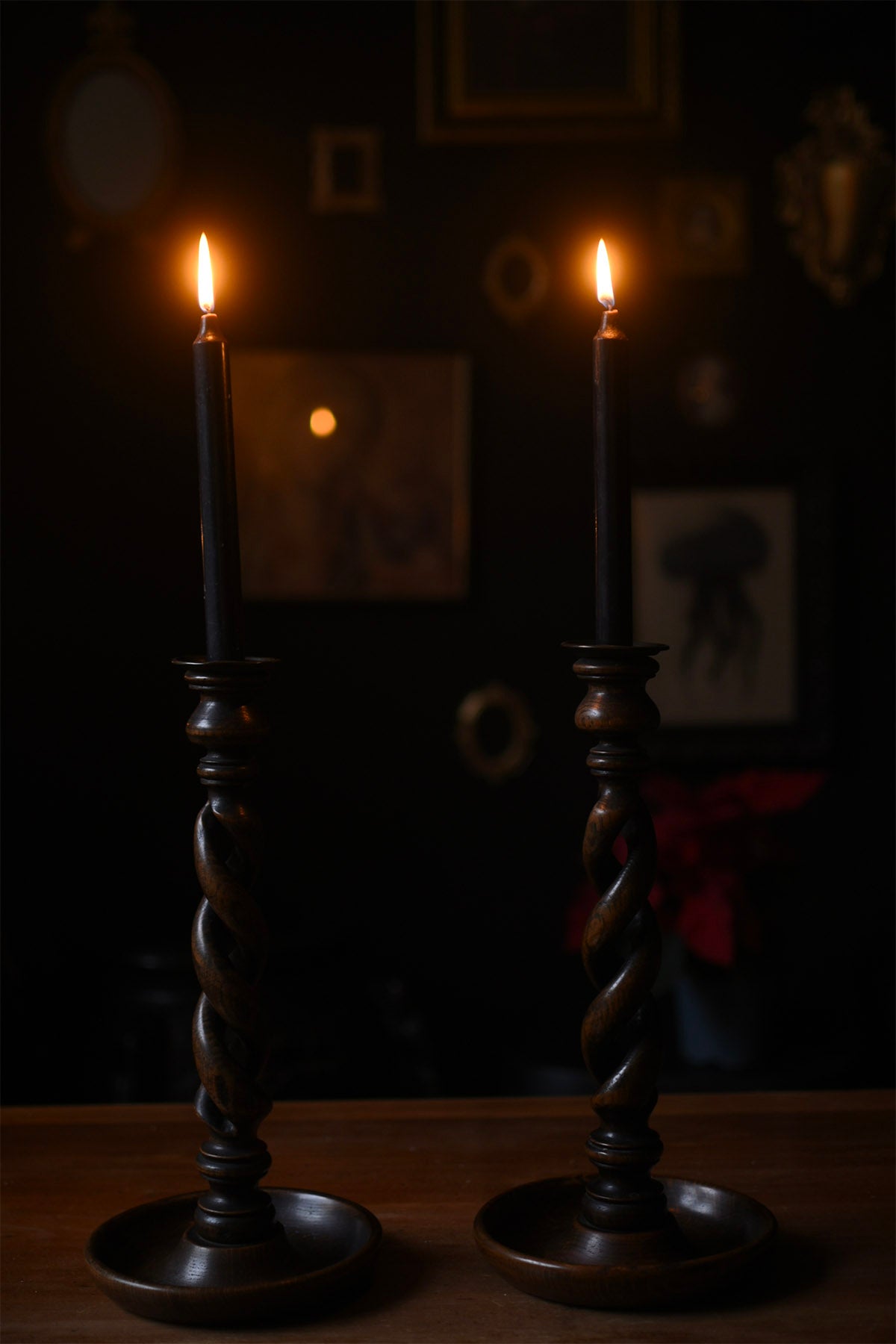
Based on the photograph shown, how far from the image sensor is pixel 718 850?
1855mm

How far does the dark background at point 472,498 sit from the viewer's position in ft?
8.80

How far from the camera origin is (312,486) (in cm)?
269

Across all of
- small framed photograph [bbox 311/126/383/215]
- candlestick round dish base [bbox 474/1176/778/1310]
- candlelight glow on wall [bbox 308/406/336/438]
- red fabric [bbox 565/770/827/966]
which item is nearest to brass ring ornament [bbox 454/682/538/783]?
candlelight glow on wall [bbox 308/406/336/438]

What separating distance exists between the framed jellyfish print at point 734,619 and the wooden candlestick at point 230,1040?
224cm

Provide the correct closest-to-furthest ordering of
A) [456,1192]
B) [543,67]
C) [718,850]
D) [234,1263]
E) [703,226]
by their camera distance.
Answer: [234,1263] < [456,1192] < [718,850] < [543,67] < [703,226]

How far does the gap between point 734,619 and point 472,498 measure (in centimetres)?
59

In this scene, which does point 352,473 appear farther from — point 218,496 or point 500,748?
point 218,496

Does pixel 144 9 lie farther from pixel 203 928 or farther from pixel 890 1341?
pixel 890 1341

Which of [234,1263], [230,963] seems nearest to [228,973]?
[230,963]

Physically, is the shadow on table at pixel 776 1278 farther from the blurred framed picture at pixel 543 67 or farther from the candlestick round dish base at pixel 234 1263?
the blurred framed picture at pixel 543 67

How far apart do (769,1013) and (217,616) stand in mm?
1526

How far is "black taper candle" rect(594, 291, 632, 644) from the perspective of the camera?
57cm

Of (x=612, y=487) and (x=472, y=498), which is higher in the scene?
(x=472, y=498)

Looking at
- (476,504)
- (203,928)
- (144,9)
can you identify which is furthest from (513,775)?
(203,928)
